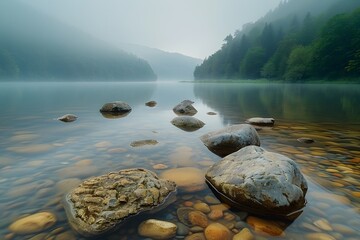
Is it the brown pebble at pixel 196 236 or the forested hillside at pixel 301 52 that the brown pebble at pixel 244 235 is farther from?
the forested hillside at pixel 301 52

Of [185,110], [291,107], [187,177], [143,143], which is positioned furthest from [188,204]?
[291,107]

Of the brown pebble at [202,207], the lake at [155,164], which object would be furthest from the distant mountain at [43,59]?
the brown pebble at [202,207]

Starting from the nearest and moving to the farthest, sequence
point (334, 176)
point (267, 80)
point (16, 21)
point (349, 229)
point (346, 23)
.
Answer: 1. point (349, 229)
2. point (334, 176)
3. point (346, 23)
4. point (267, 80)
5. point (16, 21)

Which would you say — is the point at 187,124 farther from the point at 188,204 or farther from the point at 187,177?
the point at 188,204

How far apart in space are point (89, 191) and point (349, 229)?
3.14 m

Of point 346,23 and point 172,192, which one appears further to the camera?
point 346,23

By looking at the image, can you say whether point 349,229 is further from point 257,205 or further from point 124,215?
point 124,215

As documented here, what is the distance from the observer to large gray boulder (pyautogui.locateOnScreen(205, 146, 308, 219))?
2.74 m

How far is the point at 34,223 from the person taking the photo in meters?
2.46

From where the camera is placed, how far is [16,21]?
178875 mm

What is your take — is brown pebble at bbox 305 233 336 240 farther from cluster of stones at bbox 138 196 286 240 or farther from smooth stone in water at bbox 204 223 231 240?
smooth stone in water at bbox 204 223 231 240

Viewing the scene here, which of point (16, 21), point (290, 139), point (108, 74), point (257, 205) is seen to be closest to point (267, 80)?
point (290, 139)

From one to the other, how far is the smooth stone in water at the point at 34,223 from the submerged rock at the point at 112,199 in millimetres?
197

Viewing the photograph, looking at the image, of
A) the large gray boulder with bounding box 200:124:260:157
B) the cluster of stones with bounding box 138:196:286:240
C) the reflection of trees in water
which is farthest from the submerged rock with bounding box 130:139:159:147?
the reflection of trees in water
